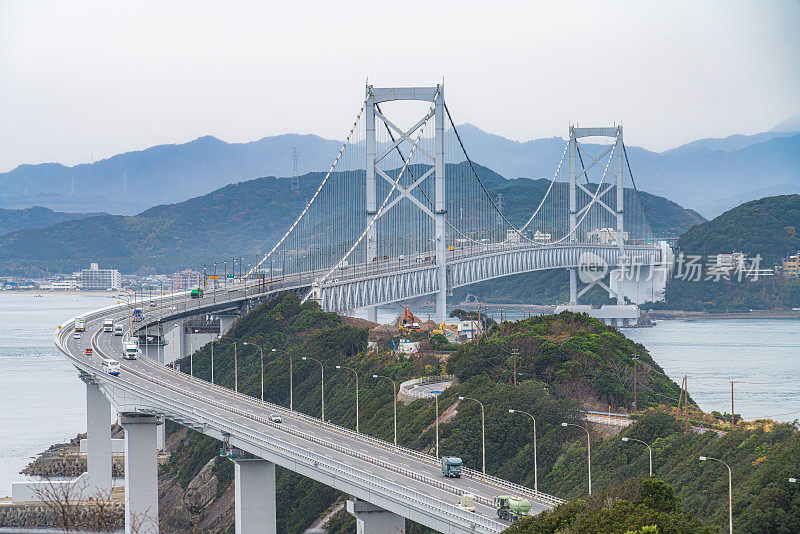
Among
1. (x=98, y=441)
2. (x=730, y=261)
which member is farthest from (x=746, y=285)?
(x=98, y=441)

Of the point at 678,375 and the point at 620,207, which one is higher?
the point at 620,207

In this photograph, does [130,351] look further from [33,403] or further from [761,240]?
[761,240]

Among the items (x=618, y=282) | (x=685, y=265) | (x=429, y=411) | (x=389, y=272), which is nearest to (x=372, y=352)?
(x=389, y=272)

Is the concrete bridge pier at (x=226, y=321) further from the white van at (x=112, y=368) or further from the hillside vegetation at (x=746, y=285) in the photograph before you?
the hillside vegetation at (x=746, y=285)

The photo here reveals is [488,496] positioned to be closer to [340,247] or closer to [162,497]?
[162,497]

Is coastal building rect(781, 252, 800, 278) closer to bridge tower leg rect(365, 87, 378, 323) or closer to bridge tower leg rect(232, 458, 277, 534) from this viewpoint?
bridge tower leg rect(365, 87, 378, 323)

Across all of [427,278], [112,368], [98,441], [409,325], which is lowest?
[98,441]

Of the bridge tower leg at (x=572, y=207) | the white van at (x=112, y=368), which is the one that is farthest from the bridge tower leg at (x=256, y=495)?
the bridge tower leg at (x=572, y=207)
